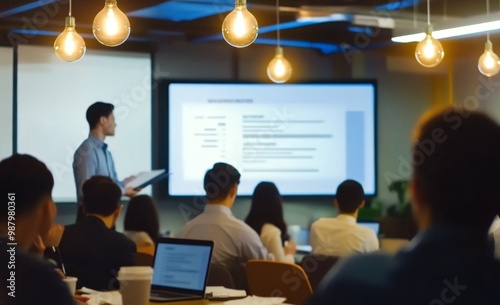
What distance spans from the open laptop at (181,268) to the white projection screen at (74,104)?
11.7 feet

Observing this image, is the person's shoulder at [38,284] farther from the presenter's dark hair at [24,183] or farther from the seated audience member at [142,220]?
the seated audience member at [142,220]

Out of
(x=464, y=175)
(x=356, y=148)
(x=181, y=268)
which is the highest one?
(x=356, y=148)

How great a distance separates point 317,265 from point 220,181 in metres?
0.71

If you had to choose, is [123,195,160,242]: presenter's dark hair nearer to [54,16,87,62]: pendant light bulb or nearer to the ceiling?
[54,16,87,62]: pendant light bulb

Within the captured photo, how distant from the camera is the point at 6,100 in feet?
22.9

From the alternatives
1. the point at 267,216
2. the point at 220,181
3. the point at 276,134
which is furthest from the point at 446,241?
the point at 276,134

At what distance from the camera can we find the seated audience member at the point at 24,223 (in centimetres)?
178

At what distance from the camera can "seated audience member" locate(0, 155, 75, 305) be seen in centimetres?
178

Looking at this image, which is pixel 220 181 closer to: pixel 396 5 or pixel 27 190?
pixel 27 190

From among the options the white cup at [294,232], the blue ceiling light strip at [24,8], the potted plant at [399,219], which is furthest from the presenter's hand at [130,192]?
the potted plant at [399,219]

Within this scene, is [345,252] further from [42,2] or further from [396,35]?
[42,2]

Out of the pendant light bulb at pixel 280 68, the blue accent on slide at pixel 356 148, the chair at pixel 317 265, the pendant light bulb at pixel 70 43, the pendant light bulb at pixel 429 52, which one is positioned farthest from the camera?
the blue accent on slide at pixel 356 148

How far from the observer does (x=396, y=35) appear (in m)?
6.27

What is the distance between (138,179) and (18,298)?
4295 millimetres
